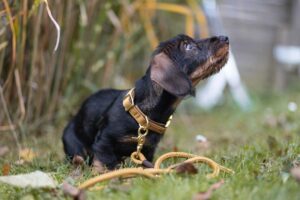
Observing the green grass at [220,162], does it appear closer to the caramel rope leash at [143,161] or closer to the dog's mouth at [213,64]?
the caramel rope leash at [143,161]

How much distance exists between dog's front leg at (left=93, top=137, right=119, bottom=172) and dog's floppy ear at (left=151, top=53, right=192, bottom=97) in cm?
59

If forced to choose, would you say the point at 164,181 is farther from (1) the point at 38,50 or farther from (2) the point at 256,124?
(2) the point at 256,124

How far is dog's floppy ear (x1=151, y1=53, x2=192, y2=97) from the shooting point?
12.1 feet

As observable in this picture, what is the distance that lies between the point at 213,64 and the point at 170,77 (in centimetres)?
47

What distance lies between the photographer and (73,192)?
2771 mm

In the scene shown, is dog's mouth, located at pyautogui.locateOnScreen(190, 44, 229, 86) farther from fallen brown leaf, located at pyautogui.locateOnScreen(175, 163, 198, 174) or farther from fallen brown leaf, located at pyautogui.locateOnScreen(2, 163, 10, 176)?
fallen brown leaf, located at pyautogui.locateOnScreen(2, 163, 10, 176)

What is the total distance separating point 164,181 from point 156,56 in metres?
1.20

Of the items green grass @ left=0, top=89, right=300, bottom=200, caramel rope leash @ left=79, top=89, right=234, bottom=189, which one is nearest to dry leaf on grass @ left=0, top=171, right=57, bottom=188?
green grass @ left=0, top=89, right=300, bottom=200

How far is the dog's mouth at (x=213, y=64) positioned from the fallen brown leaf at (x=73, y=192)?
1.42 meters

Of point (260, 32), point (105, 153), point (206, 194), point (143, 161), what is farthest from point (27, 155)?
point (260, 32)

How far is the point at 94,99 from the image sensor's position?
4.52 meters

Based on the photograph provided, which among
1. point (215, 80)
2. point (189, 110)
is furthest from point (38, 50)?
point (215, 80)

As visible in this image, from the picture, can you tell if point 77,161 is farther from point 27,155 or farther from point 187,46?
point 187,46

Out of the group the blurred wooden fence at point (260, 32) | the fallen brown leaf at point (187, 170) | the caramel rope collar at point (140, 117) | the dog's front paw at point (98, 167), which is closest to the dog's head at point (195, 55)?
the caramel rope collar at point (140, 117)
